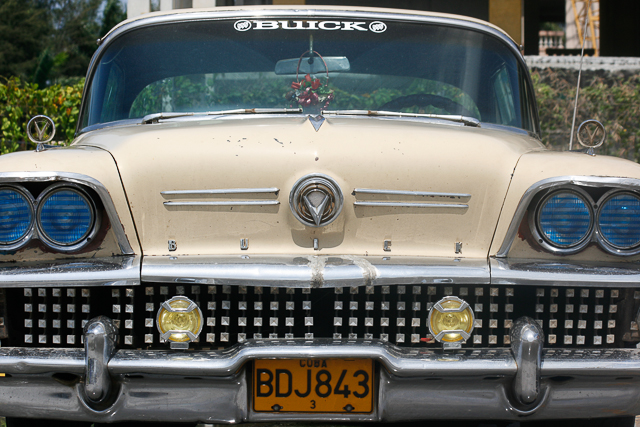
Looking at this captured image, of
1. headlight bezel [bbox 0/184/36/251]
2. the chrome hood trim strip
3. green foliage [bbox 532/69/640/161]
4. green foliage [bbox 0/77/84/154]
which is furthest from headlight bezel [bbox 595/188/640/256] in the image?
green foliage [bbox 532/69/640/161]

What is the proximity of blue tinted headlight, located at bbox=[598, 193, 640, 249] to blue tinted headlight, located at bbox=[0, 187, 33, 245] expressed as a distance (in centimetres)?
183

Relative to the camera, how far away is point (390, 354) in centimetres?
205

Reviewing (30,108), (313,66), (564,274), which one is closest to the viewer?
(564,274)

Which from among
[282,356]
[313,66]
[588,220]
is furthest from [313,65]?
[282,356]

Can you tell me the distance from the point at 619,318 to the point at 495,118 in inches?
49.8

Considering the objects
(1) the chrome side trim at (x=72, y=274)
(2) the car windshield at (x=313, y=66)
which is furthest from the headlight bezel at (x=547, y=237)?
(1) the chrome side trim at (x=72, y=274)

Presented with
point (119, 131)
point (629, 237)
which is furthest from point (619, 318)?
point (119, 131)

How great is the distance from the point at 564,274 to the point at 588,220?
8.1 inches

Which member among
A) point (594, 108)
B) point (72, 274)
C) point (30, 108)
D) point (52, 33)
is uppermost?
point (52, 33)

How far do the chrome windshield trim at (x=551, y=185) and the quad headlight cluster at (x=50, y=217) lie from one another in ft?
4.38

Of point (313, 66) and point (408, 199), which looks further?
point (313, 66)

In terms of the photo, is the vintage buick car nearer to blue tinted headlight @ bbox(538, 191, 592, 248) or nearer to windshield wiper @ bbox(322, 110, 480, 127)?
blue tinted headlight @ bbox(538, 191, 592, 248)

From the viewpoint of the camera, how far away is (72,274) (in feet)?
6.95

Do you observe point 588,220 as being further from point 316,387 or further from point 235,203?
point 235,203
